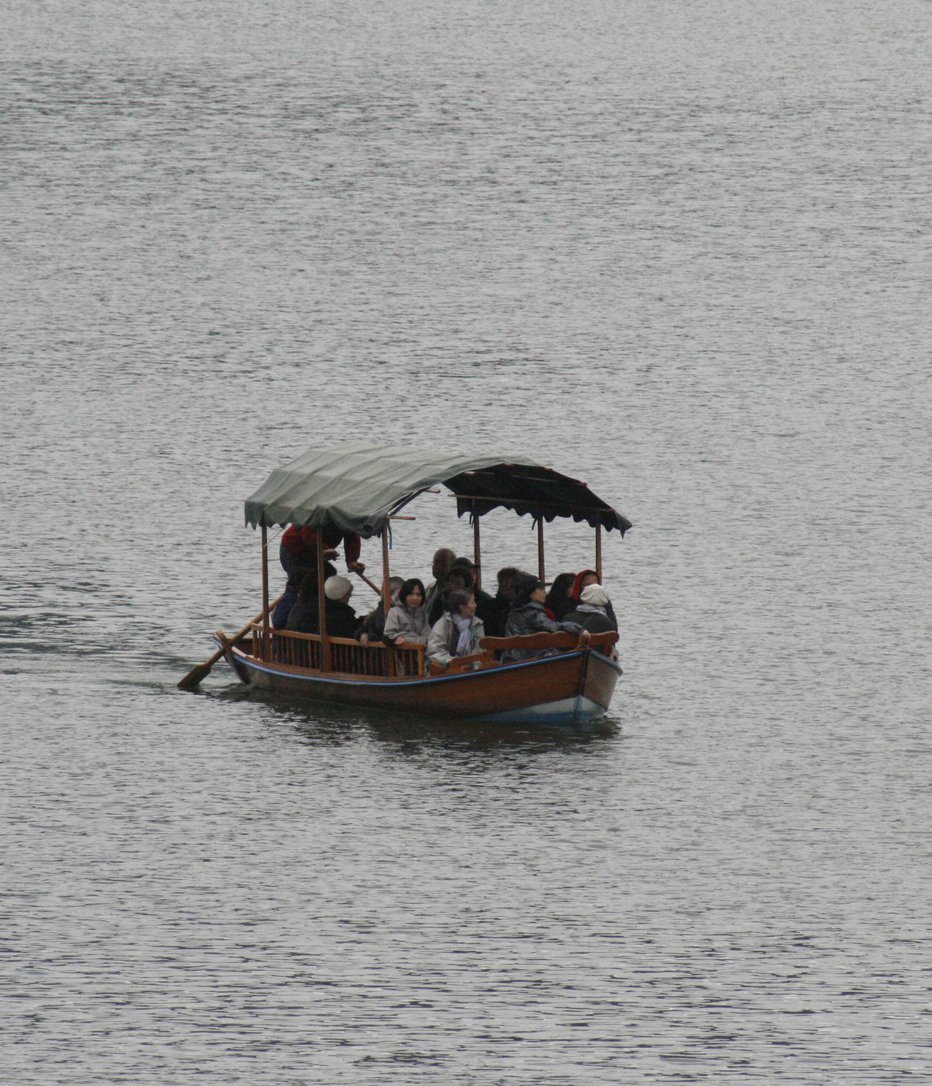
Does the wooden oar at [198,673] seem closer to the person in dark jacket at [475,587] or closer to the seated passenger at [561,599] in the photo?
the person in dark jacket at [475,587]

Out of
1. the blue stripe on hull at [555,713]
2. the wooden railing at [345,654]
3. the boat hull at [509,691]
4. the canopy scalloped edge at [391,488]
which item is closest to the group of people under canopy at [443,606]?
the wooden railing at [345,654]

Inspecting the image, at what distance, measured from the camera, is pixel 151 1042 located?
16.3 metres

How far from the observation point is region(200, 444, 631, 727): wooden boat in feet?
82.4

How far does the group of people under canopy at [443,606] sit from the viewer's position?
25375 millimetres

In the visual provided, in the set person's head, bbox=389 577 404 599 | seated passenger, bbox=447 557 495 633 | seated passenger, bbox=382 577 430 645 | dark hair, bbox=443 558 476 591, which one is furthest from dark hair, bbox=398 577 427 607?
seated passenger, bbox=447 557 495 633

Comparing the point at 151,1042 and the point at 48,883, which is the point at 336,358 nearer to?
the point at 48,883

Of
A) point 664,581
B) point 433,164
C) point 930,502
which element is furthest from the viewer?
point 433,164

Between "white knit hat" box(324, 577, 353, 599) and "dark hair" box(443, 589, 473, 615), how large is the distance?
1.66 meters

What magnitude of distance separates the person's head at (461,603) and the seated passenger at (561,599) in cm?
142

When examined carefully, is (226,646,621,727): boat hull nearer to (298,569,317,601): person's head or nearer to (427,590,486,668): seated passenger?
(427,590,486,668): seated passenger

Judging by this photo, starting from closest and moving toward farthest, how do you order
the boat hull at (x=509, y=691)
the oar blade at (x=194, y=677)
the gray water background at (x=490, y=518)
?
the gray water background at (x=490, y=518) → the boat hull at (x=509, y=691) → the oar blade at (x=194, y=677)

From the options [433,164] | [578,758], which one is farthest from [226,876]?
[433,164]

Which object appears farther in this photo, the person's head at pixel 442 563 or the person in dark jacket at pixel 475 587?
the person's head at pixel 442 563

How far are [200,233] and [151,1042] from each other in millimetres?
60212
